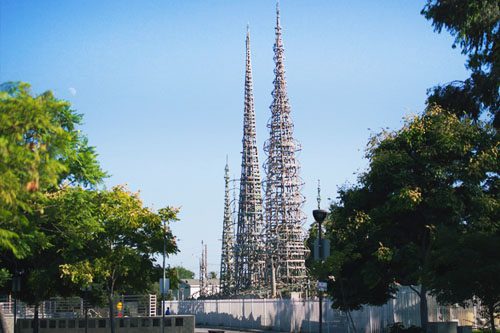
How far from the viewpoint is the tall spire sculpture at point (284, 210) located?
86.2 meters

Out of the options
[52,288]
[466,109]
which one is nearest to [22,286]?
[52,288]

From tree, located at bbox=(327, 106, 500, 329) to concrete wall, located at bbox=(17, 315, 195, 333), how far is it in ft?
30.8

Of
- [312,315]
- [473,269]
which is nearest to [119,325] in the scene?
[312,315]

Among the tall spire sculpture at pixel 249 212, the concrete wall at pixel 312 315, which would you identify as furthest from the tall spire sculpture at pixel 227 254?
the concrete wall at pixel 312 315

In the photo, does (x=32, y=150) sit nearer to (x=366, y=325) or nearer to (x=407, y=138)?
(x=407, y=138)

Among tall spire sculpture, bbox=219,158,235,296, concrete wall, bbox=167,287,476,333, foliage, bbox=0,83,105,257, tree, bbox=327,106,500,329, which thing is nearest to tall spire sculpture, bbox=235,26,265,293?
tall spire sculpture, bbox=219,158,235,296

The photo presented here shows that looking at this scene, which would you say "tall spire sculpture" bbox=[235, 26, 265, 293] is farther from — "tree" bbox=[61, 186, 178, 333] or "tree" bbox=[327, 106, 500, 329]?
"tree" bbox=[327, 106, 500, 329]

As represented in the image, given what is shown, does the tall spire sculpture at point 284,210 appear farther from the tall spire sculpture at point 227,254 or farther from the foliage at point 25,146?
the foliage at point 25,146

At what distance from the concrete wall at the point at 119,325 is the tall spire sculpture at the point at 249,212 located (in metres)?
50.8

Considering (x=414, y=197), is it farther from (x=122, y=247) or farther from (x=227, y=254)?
(x=227, y=254)

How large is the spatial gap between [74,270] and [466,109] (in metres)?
19.4

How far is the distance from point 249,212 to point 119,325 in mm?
56013

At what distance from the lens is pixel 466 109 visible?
35.2 meters

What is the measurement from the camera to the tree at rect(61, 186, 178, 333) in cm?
3644
